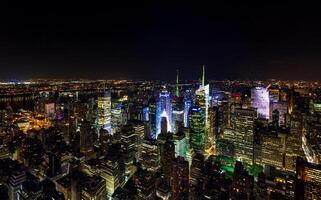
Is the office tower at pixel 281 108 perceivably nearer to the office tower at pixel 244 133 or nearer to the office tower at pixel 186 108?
the office tower at pixel 244 133

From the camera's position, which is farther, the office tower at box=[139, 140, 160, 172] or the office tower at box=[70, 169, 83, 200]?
the office tower at box=[139, 140, 160, 172]

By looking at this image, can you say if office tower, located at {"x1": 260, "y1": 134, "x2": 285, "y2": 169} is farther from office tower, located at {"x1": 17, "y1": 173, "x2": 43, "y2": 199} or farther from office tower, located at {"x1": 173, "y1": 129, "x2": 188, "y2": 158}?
office tower, located at {"x1": 17, "y1": 173, "x2": 43, "y2": 199}

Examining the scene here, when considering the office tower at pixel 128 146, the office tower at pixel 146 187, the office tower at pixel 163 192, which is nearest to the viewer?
the office tower at pixel 146 187

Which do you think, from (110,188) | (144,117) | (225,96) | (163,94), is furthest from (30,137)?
(225,96)

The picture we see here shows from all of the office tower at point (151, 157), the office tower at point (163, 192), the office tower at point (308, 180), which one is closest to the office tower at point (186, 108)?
the office tower at point (151, 157)

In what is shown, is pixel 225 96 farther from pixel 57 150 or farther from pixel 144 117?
pixel 57 150

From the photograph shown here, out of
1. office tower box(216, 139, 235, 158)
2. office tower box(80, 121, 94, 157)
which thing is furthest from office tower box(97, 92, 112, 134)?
office tower box(216, 139, 235, 158)

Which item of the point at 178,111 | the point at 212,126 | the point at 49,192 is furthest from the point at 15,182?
the point at 178,111
